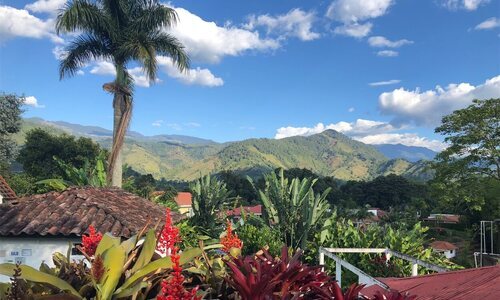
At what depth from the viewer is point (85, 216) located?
8.46 metres

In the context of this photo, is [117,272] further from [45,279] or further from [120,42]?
[120,42]

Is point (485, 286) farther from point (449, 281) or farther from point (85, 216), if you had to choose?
point (85, 216)

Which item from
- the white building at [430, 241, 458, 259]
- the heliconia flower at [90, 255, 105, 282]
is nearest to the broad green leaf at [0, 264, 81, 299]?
the heliconia flower at [90, 255, 105, 282]

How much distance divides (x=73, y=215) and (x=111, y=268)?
7.01 m

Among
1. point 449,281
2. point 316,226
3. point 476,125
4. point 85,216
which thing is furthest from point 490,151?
point 449,281

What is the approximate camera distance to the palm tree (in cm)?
1642

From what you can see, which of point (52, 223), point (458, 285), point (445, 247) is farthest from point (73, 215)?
point (445, 247)

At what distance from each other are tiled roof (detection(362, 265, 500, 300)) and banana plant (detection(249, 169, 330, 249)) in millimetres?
8098

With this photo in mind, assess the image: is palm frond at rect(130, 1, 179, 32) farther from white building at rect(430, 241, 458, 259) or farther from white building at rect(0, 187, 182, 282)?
white building at rect(430, 241, 458, 259)

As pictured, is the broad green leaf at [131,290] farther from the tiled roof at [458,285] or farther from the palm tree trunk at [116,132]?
the palm tree trunk at [116,132]

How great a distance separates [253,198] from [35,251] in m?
63.3

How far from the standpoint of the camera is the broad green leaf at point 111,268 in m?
2.05

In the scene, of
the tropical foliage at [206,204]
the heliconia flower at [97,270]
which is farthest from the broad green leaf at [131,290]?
the tropical foliage at [206,204]

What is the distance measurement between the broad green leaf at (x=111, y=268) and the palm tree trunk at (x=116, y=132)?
1477 cm
